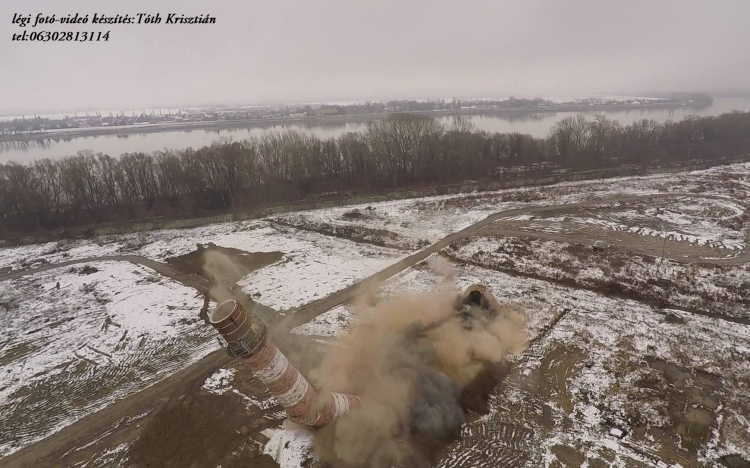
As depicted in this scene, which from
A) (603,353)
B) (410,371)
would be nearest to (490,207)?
(603,353)

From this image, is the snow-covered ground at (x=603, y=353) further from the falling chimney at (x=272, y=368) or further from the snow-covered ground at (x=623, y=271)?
the falling chimney at (x=272, y=368)

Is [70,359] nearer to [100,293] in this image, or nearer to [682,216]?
[100,293]

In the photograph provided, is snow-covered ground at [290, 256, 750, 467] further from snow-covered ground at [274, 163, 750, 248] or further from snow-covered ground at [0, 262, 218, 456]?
snow-covered ground at [274, 163, 750, 248]

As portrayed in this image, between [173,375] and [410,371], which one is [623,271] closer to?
[410,371]

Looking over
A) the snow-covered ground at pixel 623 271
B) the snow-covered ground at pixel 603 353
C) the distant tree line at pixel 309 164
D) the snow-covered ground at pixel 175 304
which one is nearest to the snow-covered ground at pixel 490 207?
the snow-covered ground at pixel 175 304

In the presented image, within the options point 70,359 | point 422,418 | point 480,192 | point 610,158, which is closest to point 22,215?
point 70,359
